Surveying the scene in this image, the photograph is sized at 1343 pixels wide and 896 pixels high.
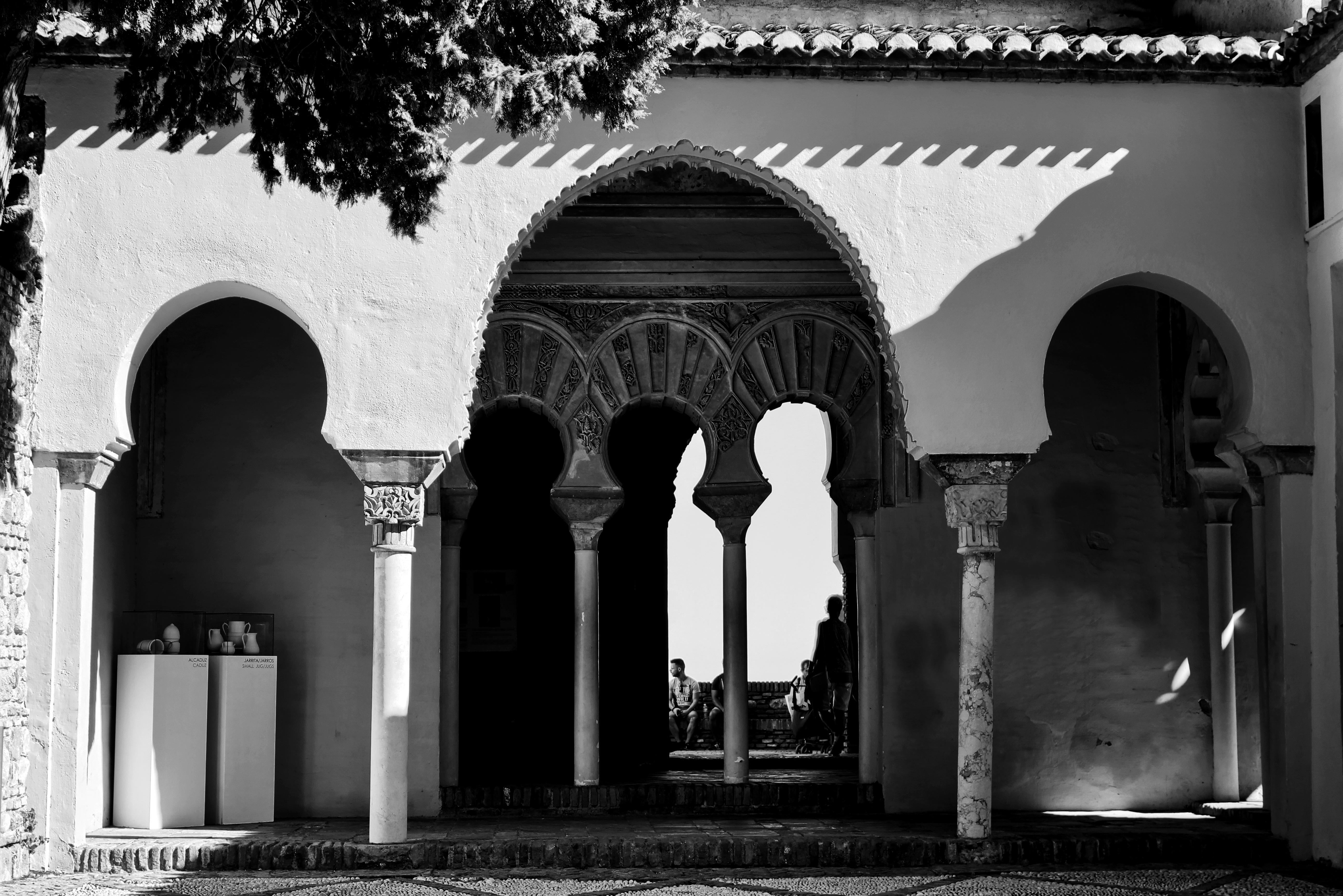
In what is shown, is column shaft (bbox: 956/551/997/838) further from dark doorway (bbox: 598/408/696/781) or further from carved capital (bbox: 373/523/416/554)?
dark doorway (bbox: 598/408/696/781)

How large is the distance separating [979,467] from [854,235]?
1561 millimetres

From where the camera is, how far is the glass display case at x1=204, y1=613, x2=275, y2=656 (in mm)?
10859

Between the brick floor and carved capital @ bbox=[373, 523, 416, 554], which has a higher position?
carved capital @ bbox=[373, 523, 416, 554]

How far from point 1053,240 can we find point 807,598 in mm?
13469

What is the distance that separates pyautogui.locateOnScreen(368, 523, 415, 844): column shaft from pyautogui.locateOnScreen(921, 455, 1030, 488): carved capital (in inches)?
124

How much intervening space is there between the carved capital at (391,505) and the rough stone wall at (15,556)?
1889mm

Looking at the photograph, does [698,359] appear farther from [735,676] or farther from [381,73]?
[381,73]

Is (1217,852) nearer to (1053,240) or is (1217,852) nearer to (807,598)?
(1053,240)

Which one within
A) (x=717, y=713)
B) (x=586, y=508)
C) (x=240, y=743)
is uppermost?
(x=586, y=508)

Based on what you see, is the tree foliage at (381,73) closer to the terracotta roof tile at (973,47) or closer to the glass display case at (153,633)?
the terracotta roof tile at (973,47)

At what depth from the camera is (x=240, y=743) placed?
10.7 metres

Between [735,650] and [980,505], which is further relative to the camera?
[735,650]

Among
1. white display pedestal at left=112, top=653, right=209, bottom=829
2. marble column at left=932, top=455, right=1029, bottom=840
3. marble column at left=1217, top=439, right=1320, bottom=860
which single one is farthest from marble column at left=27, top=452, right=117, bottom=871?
marble column at left=1217, top=439, right=1320, bottom=860

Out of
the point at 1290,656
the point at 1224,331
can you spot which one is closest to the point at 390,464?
the point at 1224,331
